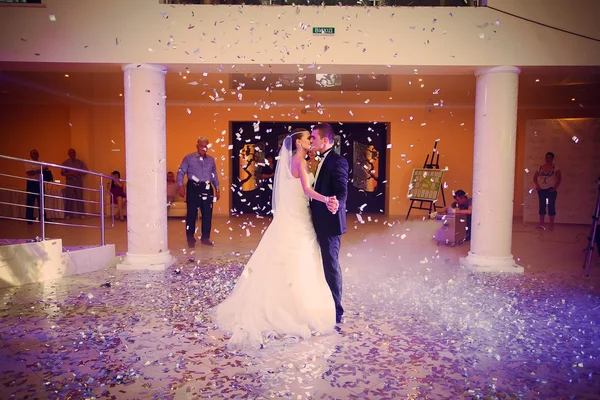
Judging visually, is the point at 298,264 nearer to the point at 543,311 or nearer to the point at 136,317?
the point at 136,317

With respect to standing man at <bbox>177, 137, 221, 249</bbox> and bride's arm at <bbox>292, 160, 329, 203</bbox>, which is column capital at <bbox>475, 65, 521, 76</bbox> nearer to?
bride's arm at <bbox>292, 160, 329, 203</bbox>

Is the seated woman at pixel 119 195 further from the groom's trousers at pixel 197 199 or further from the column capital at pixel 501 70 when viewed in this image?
the column capital at pixel 501 70

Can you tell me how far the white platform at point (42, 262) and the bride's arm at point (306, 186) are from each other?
3.46 meters

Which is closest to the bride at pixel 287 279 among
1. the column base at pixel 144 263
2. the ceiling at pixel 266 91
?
the column base at pixel 144 263

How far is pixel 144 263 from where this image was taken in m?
5.98

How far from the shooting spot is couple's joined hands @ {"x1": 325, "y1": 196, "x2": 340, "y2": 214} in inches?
139

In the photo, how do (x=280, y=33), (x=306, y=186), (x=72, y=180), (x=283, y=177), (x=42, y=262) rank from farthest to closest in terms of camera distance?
(x=72, y=180) < (x=280, y=33) < (x=42, y=262) < (x=283, y=177) < (x=306, y=186)

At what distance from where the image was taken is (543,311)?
4.25 metres

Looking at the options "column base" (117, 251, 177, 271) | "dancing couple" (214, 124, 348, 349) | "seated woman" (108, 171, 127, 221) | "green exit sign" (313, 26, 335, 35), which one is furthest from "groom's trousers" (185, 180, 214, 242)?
"seated woman" (108, 171, 127, 221)

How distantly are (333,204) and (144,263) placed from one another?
3455 millimetres

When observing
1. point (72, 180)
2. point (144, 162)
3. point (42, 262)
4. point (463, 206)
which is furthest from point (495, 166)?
point (72, 180)

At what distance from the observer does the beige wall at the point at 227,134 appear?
12.4 metres

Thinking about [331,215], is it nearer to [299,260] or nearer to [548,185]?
[299,260]

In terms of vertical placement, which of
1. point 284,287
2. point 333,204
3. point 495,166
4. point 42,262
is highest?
point 495,166
